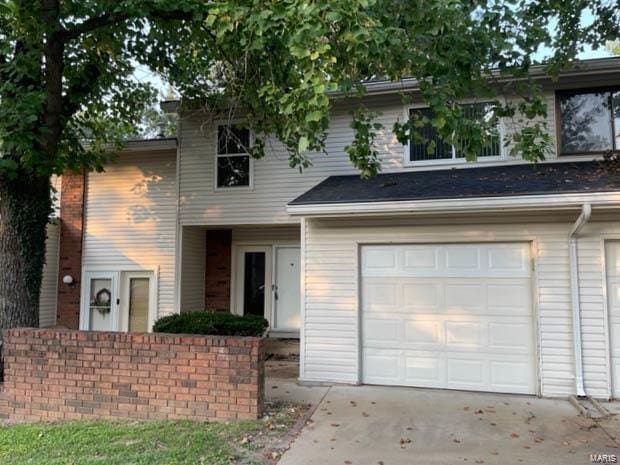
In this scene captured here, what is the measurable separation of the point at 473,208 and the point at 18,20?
22.3ft

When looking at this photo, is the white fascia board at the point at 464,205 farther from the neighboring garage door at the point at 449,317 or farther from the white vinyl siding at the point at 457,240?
the neighboring garage door at the point at 449,317

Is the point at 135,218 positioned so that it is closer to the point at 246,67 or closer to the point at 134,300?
the point at 134,300

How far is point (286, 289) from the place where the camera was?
35.1ft

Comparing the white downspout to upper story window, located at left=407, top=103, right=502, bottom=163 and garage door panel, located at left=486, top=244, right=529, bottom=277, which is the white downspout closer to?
garage door panel, located at left=486, top=244, right=529, bottom=277

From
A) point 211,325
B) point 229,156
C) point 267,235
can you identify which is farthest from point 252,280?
point 229,156

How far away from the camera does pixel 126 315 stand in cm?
1127

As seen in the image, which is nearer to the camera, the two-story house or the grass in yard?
the grass in yard

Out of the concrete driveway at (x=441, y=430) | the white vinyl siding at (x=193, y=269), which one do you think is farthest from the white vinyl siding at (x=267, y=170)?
the concrete driveway at (x=441, y=430)

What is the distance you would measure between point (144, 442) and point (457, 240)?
16.4 ft

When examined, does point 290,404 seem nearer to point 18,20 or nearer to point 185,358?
point 185,358

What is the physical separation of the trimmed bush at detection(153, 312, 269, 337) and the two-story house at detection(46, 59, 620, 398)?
1.23 meters

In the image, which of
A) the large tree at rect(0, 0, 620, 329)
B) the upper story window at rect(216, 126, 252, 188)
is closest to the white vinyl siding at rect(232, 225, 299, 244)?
the upper story window at rect(216, 126, 252, 188)

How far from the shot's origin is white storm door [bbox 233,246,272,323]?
35.5 feet

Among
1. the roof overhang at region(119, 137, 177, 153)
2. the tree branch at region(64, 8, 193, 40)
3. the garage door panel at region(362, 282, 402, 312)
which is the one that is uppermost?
the tree branch at region(64, 8, 193, 40)
